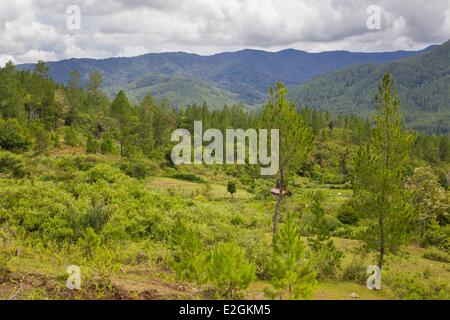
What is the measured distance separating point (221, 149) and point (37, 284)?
72.6 metres

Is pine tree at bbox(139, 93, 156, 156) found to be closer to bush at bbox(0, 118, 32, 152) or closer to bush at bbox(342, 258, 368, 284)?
bush at bbox(0, 118, 32, 152)

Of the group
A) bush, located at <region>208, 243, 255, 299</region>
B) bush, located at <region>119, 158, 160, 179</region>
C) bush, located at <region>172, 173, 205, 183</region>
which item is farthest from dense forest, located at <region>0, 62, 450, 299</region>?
bush, located at <region>172, 173, 205, 183</region>

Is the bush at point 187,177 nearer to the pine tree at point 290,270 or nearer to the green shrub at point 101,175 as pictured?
the green shrub at point 101,175

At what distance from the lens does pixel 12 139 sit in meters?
46.9

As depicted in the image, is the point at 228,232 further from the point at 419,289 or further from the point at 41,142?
the point at 41,142

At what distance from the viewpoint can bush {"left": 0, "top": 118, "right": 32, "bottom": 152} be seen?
46625 millimetres

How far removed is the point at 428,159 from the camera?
103 meters

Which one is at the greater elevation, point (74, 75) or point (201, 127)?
point (74, 75)

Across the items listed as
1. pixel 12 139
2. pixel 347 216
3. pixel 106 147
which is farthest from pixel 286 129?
pixel 106 147

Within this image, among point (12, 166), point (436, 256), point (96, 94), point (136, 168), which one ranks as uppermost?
point (96, 94)

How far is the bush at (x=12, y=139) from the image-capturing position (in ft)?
153
